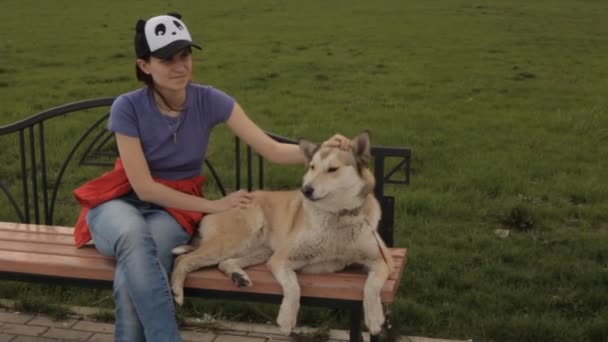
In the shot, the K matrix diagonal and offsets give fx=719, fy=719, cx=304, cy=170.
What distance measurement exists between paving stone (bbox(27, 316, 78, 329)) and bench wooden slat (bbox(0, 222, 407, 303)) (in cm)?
69

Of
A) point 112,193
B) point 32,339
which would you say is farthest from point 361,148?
point 32,339

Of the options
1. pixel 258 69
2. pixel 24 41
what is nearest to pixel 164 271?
pixel 258 69

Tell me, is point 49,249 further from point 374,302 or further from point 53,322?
point 374,302

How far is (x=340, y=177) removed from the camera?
3.65 m

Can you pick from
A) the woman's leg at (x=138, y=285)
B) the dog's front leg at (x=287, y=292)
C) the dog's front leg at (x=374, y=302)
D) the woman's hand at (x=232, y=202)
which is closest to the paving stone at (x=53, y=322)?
the woman's leg at (x=138, y=285)

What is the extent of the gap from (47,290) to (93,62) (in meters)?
10.5

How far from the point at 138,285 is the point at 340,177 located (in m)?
1.13

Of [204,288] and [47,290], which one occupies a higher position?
[204,288]

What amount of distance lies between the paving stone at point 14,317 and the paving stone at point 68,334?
0.27 metres

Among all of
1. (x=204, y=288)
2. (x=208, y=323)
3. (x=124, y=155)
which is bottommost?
(x=208, y=323)

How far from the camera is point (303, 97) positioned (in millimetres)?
11383

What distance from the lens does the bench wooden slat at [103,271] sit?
145 inches

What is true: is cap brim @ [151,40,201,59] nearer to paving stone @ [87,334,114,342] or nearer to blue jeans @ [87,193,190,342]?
blue jeans @ [87,193,190,342]

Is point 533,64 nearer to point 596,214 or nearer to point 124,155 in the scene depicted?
point 596,214
